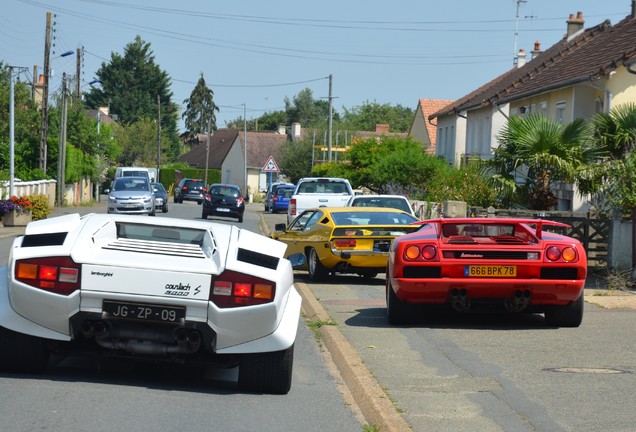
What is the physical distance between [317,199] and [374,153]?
14.2m

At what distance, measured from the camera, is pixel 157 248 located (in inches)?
309

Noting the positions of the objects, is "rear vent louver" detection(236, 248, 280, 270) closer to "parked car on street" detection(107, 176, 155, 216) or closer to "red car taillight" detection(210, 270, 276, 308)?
"red car taillight" detection(210, 270, 276, 308)

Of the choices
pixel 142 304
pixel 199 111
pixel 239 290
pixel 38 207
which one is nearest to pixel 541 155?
pixel 239 290

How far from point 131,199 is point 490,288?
3188cm

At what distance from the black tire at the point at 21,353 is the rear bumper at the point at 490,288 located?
4.49 meters

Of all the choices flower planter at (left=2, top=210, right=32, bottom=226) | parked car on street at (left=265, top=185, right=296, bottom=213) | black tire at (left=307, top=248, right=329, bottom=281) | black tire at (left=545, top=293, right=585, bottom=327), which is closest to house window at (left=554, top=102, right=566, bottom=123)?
black tire at (left=307, top=248, right=329, bottom=281)

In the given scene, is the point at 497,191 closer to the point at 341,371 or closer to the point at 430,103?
the point at 341,371

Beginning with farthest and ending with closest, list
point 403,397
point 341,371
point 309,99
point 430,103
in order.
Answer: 1. point 309,99
2. point 430,103
3. point 341,371
4. point 403,397

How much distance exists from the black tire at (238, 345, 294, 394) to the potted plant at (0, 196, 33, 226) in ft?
91.6

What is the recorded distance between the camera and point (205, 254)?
7.68 metres

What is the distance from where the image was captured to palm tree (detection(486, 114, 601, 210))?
67.1ft

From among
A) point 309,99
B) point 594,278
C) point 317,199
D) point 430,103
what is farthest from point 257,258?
point 309,99

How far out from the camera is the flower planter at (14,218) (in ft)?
113

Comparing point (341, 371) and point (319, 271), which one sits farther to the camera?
point (319, 271)
